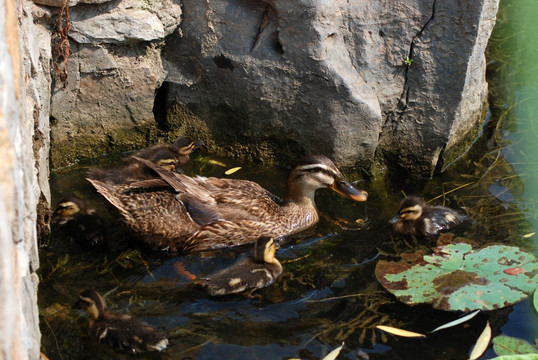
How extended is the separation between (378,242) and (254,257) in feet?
3.19

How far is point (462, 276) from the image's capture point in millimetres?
4707

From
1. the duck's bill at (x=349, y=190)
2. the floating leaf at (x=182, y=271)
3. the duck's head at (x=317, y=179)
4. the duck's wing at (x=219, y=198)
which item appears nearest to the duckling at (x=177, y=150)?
the duck's wing at (x=219, y=198)

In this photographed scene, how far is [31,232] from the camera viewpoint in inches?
125

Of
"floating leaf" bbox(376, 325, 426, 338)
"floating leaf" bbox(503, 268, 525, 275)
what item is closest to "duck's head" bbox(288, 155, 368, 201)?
"floating leaf" bbox(503, 268, 525, 275)

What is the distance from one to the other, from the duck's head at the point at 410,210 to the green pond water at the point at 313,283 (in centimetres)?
16

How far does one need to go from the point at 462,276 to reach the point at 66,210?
8.69 ft

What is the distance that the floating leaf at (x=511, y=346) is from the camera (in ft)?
13.5

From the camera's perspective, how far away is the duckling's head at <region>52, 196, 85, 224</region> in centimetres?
506

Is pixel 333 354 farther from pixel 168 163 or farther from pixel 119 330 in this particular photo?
pixel 168 163

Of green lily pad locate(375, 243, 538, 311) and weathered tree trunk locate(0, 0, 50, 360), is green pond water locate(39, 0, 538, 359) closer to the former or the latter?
green lily pad locate(375, 243, 538, 311)

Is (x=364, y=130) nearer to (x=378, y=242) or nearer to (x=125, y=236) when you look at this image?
(x=378, y=242)

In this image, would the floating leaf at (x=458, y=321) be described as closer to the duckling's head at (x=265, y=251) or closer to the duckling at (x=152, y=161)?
the duckling's head at (x=265, y=251)

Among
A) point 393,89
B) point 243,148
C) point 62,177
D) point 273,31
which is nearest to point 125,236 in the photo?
point 62,177

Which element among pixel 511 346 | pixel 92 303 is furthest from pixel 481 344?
pixel 92 303
